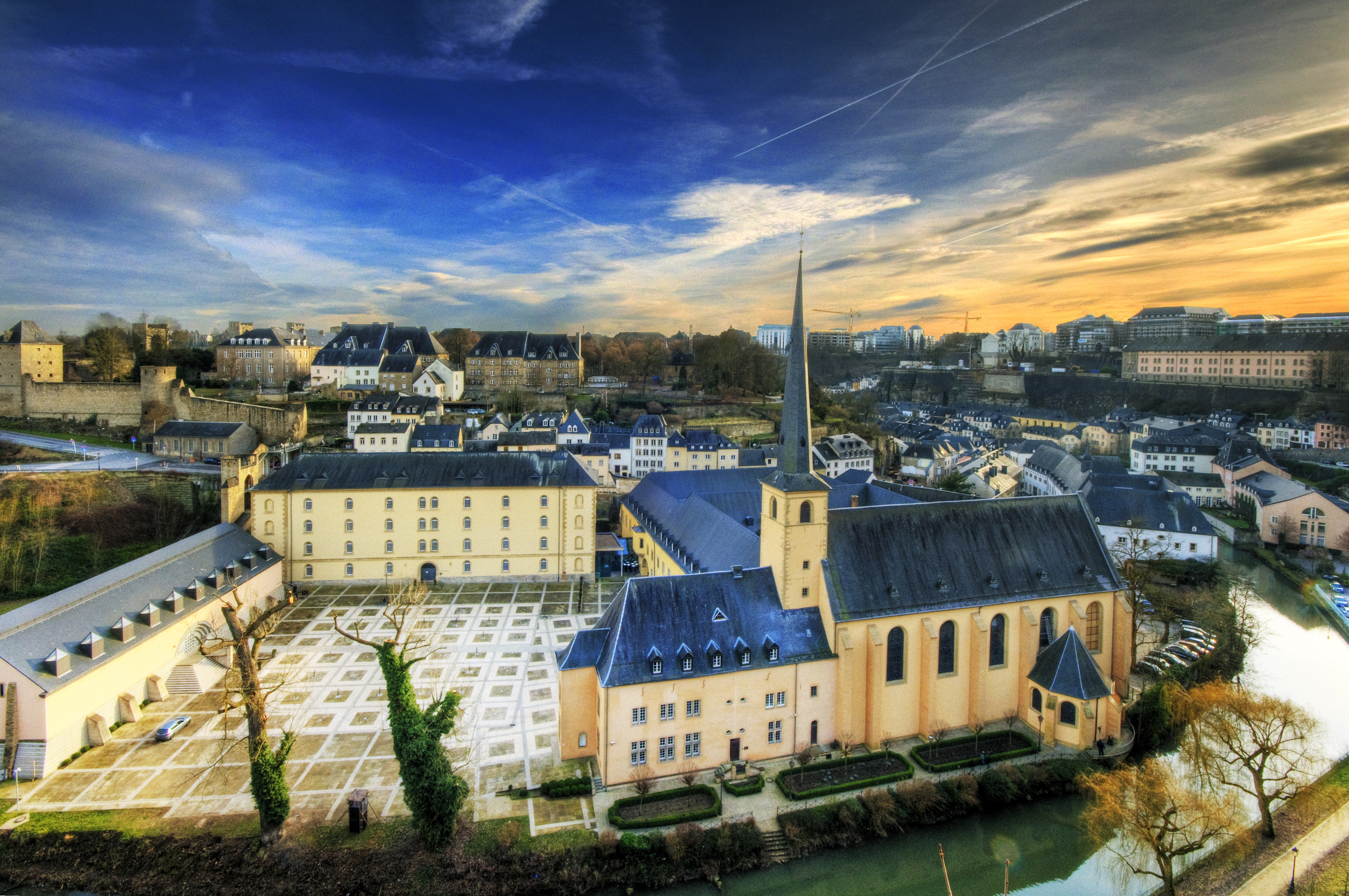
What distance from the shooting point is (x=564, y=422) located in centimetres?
6819

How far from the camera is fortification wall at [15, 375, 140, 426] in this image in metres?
60.9

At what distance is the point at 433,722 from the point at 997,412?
111576 mm

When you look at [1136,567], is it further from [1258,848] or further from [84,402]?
[84,402]

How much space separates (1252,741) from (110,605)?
138ft

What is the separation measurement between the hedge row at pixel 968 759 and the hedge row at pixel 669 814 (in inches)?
298

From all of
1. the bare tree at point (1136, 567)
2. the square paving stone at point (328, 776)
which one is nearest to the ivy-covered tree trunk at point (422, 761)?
the square paving stone at point (328, 776)

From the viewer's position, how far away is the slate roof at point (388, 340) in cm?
8438

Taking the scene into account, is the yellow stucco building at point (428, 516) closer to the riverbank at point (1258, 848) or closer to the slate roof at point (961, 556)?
the slate roof at point (961, 556)

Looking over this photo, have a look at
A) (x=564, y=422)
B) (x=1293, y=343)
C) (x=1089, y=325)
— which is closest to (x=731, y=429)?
(x=564, y=422)

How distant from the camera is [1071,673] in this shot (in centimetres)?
2516

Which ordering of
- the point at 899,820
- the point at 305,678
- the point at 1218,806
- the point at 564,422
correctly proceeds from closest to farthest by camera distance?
the point at 1218,806 → the point at 899,820 → the point at 305,678 → the point at 564,422

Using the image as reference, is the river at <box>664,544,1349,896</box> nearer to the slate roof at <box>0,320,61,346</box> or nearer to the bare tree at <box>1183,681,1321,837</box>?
the bare tree at <box>1183,681,1321,837</box>

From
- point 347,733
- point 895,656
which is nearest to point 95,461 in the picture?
point 347,733

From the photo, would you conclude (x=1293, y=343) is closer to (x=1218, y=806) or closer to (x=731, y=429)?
(x=731, y=429)
